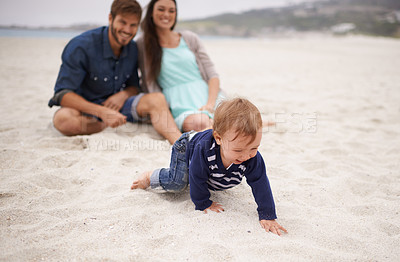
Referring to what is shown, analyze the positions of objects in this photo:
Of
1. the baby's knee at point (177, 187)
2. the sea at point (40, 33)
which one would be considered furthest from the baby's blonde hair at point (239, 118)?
the sea at point (40, 33)

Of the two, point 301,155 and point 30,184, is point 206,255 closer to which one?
point 30,184

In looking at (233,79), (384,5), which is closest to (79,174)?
(233,79)

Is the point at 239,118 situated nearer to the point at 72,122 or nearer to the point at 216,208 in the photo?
the point at 216,208

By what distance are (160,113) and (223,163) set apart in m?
1.33

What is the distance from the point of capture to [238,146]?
143 centimetres

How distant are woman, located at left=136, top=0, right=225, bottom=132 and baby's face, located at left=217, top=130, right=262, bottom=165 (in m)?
1.18

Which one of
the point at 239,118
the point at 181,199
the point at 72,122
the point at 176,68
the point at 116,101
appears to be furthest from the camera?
the point at 176,68

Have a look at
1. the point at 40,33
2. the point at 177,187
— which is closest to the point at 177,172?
the point at 177,187

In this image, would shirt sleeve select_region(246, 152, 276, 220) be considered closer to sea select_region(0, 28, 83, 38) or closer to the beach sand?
the beach sand

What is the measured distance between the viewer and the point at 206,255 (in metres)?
1.36

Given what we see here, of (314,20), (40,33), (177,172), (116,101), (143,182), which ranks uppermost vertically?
(314,20)

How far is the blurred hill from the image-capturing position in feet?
108

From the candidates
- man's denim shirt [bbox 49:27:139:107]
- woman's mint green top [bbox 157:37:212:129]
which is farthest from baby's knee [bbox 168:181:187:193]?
man's denim shirt [bbox 49:27:139:107]

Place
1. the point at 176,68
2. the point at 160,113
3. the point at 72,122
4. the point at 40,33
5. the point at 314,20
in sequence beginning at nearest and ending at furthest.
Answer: the point at 72,122 < the point at 160,113 < the point at 176,68 < the point at 40,33 < the point at 314,20
